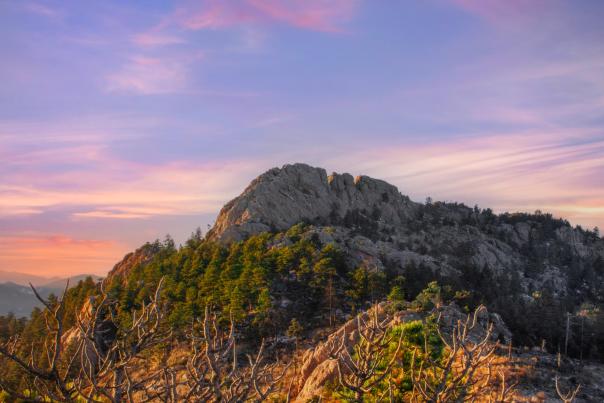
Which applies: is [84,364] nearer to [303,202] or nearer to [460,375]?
[460,375]

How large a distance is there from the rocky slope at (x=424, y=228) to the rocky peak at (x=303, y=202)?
210mm

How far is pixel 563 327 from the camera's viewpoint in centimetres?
4984

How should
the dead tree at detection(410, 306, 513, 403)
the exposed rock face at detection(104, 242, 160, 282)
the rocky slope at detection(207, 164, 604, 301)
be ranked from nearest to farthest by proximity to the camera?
the dead tree at detection(410, 306, 513, 403) < the exposed rock face at detection(104, 242, 160, 282) < the rocky slope at detection(207, 164, 604, 301)

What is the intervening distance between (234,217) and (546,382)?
229 ft

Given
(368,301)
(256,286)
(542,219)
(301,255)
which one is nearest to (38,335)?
(256,286)

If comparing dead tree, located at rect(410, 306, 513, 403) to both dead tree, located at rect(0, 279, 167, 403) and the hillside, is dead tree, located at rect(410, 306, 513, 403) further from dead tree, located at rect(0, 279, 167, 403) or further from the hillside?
dead tree, located at rect(0, 279, 167, 403)

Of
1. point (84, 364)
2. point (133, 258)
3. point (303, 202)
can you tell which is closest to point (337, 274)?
point (303, 202)

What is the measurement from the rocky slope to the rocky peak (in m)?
0.21

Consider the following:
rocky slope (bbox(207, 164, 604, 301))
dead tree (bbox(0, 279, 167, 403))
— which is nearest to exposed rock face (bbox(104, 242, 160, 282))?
rocky slope (bbox(207, 164, 604, 301))

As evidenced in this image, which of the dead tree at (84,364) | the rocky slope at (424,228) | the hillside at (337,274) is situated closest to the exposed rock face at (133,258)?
the hillside at (337,274)

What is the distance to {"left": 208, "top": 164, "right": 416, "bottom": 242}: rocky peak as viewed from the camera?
86.8m

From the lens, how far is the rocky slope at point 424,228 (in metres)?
87.9

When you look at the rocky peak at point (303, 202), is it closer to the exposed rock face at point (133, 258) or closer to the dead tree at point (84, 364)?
the exposed rock face at point (133, 258)

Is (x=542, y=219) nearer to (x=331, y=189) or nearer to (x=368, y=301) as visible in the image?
(x=331, y=189)
